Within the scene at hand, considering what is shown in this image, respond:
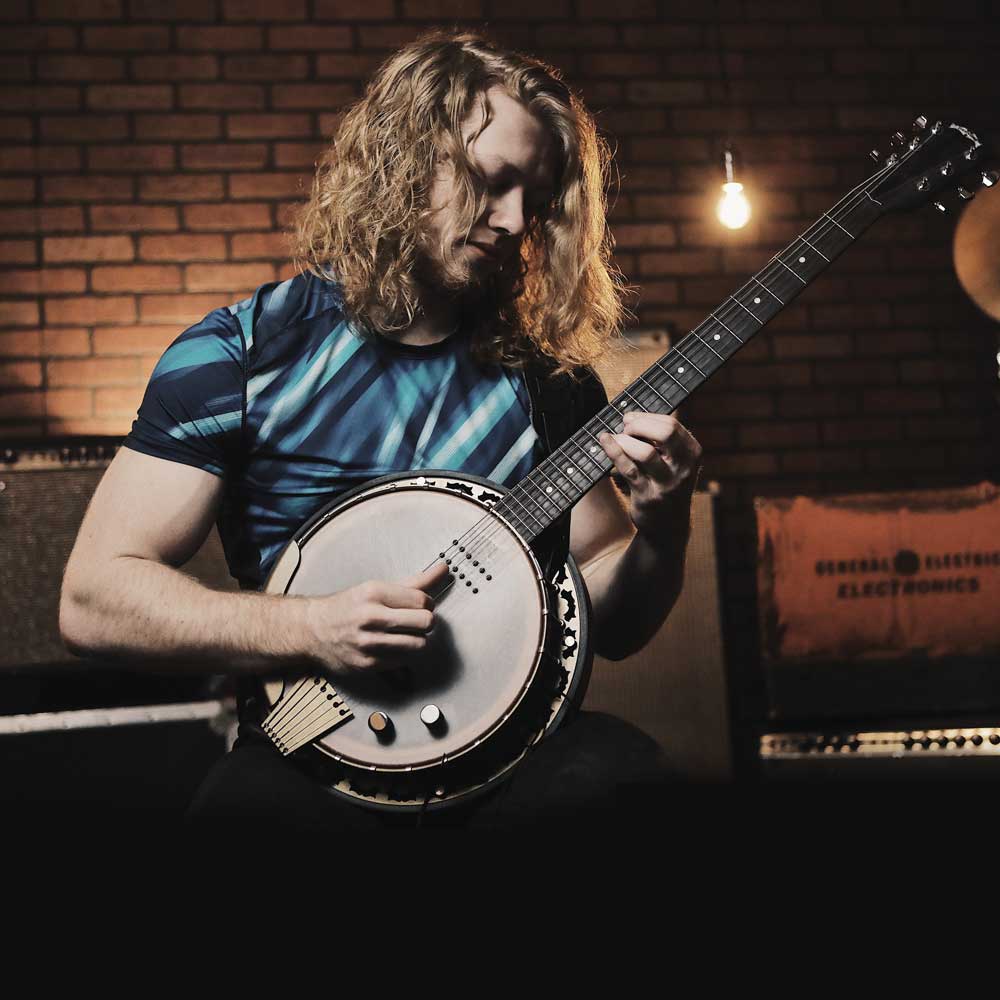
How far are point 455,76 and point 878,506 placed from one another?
174 centimetres

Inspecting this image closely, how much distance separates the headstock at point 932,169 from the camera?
1.47 meters

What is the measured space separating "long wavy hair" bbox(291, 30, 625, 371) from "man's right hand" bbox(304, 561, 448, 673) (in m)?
0.45

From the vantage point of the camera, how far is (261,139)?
3139 mm

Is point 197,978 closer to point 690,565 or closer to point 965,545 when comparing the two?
point 690,565

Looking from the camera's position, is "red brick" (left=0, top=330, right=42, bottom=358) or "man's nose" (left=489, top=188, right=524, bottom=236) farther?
"red brick" (left=0, top=330, right=42, bottom=358)

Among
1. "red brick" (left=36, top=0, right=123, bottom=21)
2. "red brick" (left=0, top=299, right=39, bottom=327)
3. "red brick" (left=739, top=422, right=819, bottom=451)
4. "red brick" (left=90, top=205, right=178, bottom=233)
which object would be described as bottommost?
"red brick" (left=739, top=422, right=819, bottom=451)

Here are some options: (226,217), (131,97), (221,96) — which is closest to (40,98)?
(131,97)

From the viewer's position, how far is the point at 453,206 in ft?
4.57

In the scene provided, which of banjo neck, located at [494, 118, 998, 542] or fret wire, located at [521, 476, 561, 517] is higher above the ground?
banjo neck, located at [494, 118, 998, 542]

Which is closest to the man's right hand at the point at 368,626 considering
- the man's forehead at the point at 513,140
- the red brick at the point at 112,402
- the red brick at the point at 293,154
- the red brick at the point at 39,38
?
the man's forehead at the point at 513,140

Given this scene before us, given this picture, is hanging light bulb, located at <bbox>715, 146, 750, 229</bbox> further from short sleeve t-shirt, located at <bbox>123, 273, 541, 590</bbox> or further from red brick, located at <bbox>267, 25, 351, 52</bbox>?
short sleeve t-shirt, located at <bbox>123, 273, 541, 590</bbox>

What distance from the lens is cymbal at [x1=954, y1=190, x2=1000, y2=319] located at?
3.02 meters

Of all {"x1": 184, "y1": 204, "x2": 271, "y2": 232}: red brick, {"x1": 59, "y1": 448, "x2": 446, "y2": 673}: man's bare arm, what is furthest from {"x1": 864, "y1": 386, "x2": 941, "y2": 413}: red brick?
{"x1": 59, "y1": 448, "x2": 446, "y2": 673}: man's bare arm

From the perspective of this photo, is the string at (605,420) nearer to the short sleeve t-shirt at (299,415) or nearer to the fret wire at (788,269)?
the fret wire at (788,269)
